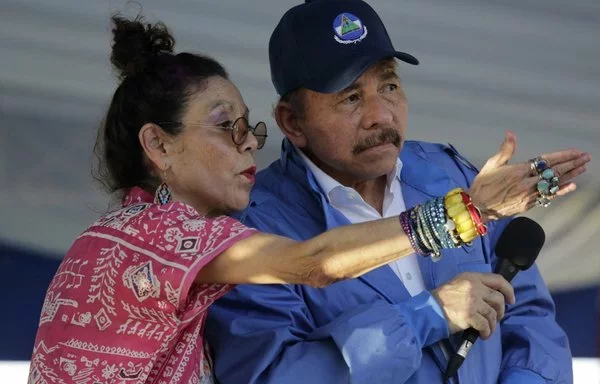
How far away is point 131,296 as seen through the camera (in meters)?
2.42

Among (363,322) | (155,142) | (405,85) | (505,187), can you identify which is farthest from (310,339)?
(405,85)

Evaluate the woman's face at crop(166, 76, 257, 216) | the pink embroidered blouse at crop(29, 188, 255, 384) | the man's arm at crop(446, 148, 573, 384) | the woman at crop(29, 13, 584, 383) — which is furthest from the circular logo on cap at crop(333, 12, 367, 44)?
the pink embroidered blouse at crop(29, 188, 255, 384)

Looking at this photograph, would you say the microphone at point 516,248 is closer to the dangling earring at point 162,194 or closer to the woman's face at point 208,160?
the woman's face at point 208,160

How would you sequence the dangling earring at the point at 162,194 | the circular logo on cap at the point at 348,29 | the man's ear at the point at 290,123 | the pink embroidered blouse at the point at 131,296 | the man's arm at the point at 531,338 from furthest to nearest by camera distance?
the man's ear at the point at 290,123, the circular logo on cap at the point at 348,29, the man's arm at the point at 531,338, the dangling earring at the point at 162,194, the pink embroidered blouse at the point at 131,296

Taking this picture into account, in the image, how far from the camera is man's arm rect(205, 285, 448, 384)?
8.72ft

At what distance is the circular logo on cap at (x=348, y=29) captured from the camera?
3.05 m

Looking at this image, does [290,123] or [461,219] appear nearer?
[461,219]

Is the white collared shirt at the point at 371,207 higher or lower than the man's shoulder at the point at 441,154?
lower

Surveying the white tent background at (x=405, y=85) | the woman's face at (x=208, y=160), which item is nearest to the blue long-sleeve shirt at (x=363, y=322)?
the woman's face at (x=208, y=160)

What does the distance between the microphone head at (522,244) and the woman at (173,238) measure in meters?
0.46

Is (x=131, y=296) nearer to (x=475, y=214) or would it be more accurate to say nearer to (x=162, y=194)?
(x=162, y=194)

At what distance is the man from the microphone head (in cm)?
7

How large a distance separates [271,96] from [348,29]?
1032mm

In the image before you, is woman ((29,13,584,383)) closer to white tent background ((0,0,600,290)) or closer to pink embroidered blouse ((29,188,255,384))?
pink embroidered blouse ((29,188,255,384))
